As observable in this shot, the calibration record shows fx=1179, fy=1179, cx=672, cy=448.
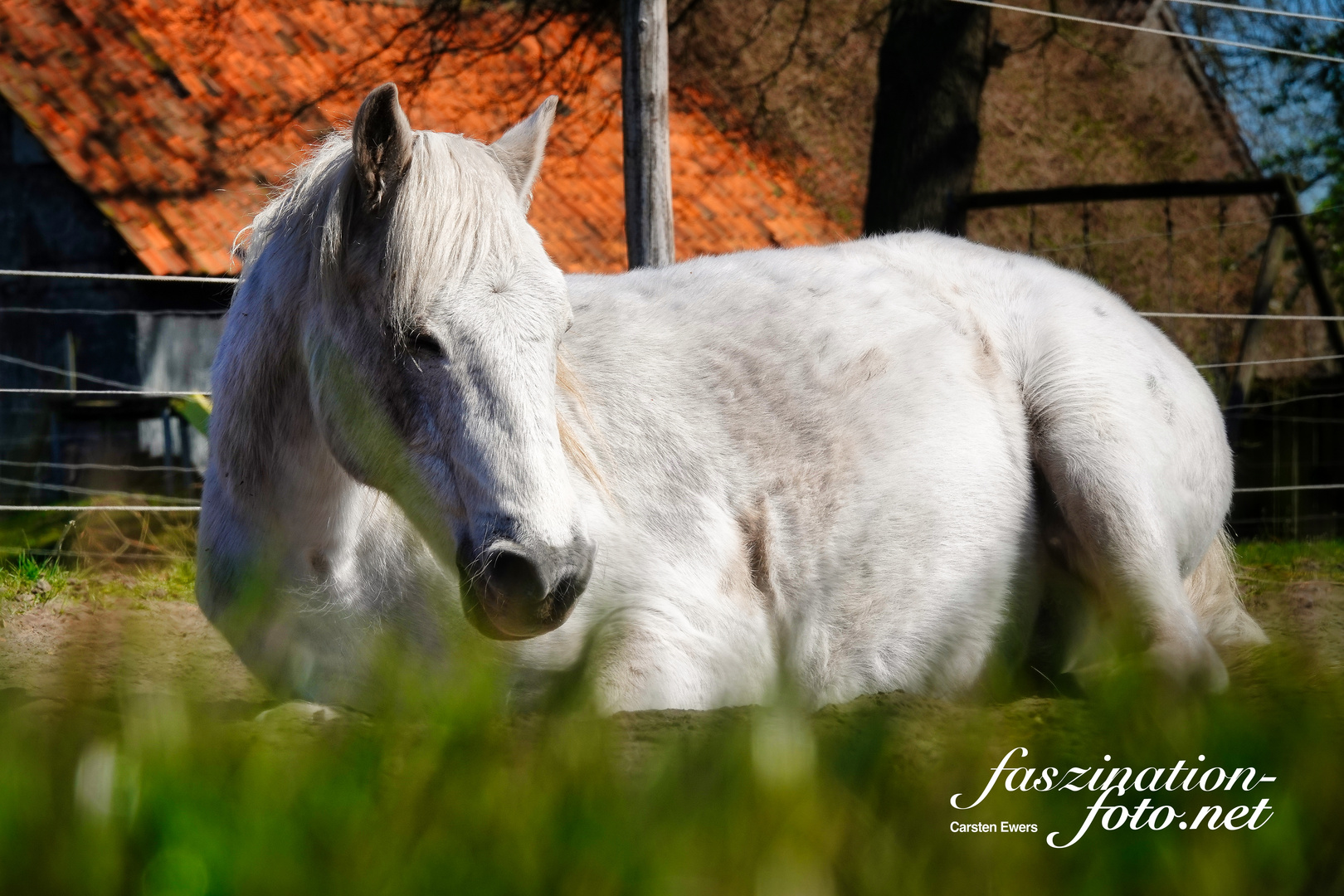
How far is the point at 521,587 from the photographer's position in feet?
6.95

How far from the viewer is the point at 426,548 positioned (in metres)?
2.75

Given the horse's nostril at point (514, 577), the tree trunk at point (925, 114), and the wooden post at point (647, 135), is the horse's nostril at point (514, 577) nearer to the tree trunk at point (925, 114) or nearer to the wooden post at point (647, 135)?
the wooden post at point (647, 135)

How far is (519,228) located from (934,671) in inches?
67.5

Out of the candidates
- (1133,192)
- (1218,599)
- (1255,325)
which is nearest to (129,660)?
(1218,599)

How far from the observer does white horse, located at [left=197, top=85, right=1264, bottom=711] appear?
231 centimetres

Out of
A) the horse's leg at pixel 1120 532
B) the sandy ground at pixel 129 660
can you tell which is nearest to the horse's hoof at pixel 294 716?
the sandy ground at pixel 129 660

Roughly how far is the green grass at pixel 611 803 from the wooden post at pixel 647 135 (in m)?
5.64

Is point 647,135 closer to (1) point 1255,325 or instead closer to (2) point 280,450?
(2) point 280,450

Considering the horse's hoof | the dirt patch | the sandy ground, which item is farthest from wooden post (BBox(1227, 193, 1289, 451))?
the dirt patch

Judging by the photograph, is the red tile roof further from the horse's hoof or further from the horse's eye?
the horse's hoof

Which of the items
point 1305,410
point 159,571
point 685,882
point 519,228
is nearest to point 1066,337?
point 519,228

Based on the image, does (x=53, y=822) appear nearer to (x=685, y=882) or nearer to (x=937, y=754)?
(x=685, y=882)

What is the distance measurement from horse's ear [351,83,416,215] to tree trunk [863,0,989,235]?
23.4 feet

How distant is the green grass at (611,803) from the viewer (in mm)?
713
